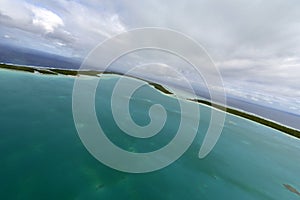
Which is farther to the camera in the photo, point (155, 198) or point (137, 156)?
point (137, 156)

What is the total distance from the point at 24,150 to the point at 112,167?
643cm

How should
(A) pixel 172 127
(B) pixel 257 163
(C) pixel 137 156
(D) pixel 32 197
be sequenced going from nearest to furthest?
(D) pixel 32 197
(C) pixel 137 156
(B) pixel 257 163
(A) pixel 172 127

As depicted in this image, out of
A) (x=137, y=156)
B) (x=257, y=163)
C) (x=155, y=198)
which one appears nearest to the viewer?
(x=155, y=198)

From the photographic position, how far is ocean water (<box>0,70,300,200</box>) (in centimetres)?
1007

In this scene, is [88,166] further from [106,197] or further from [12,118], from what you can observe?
[12,118]

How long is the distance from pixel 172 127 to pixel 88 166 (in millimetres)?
15560

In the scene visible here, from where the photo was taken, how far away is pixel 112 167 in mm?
12812

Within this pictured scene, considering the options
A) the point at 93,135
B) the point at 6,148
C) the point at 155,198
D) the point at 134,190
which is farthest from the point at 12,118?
the point at 155,198

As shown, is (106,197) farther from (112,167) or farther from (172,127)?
(172,127)

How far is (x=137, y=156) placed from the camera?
49.3 ft

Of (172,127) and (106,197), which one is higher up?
(172,127)

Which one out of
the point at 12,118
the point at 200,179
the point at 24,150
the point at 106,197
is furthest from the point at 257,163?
the point at 12,118

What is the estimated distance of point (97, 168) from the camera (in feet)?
40.3

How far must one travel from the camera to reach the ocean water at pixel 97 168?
10.1m
